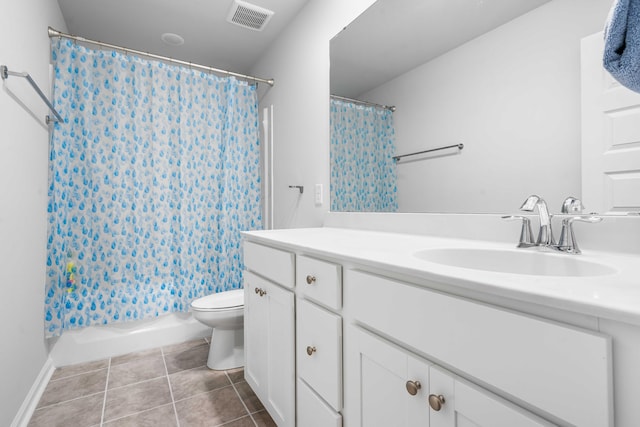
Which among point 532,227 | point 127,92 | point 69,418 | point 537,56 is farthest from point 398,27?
point 69,418

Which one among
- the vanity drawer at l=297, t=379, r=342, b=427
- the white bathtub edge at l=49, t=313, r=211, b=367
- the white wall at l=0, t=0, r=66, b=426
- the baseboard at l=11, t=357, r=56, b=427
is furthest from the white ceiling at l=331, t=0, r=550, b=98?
the baseboard at l=11, t=357, r=56, b=427

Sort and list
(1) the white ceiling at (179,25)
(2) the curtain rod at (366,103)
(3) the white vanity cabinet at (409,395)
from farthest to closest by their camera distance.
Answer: (1) the white ceiling at (179,25), (2) the curtain rod at (366,103), (3) the white vanity cabinet at (409,395)

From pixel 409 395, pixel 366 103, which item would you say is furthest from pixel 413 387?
pixel 366 103

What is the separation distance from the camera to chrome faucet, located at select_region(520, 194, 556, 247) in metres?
0.86

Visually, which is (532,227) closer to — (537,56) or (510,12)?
(537,56)

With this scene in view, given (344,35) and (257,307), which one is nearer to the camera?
(257,307)

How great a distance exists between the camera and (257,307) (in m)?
1.43

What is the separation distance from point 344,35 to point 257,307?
61.2 inches

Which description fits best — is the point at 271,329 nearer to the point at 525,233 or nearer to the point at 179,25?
the point at 525,233

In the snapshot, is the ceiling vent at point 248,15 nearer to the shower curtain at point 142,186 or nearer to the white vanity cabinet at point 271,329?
the shower curtain at point 142,186

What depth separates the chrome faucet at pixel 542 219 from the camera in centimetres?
86

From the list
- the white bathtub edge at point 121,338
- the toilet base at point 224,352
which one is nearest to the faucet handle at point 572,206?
the toilet base at point 224,352

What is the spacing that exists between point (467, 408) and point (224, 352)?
1664 mm

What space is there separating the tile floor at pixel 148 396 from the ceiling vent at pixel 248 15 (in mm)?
2353
